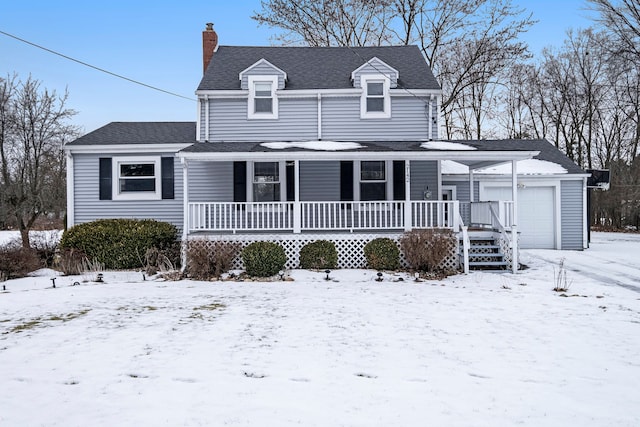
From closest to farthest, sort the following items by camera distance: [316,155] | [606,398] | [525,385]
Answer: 1. [606,398]
2. [525,385]
3. [316,155]

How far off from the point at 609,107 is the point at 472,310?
30.7m

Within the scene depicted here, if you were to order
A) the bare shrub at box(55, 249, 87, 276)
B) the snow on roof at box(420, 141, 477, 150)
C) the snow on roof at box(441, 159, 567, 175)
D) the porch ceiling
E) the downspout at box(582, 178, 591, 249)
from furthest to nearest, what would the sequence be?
the downspout at box(582, 178, 591, 249)
the snow on roof at box(441, 159, 567, 175)
the snow on roof at box(420, 141, 477, 150)
the porch ceiling
the bare shrub at box(55, 249, 87, 276)

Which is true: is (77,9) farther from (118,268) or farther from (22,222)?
(118,268)

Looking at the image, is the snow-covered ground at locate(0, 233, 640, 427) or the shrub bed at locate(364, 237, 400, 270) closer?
the snow-covered ground at locate(0, 233, 640, 427)

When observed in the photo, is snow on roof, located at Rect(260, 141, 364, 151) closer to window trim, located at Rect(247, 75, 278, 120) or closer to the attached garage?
window trim, located at Rect(247, 75, 278, 120)

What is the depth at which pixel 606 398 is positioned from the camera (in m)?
4.10

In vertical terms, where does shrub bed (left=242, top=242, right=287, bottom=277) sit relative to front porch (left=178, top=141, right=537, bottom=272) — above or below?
below

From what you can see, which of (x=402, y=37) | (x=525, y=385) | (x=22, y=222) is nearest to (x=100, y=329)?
(x=525, y=385)

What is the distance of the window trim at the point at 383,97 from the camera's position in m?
14.5

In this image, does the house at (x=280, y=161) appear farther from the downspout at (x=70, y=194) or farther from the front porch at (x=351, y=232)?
the front porch at (x=351, y=232)

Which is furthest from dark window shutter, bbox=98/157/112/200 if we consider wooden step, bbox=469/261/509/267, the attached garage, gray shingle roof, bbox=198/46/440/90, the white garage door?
the white garage door

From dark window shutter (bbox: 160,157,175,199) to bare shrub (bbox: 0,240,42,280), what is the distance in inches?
163

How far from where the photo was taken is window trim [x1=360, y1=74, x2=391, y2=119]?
14.5m

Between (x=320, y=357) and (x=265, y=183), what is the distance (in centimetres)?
953
